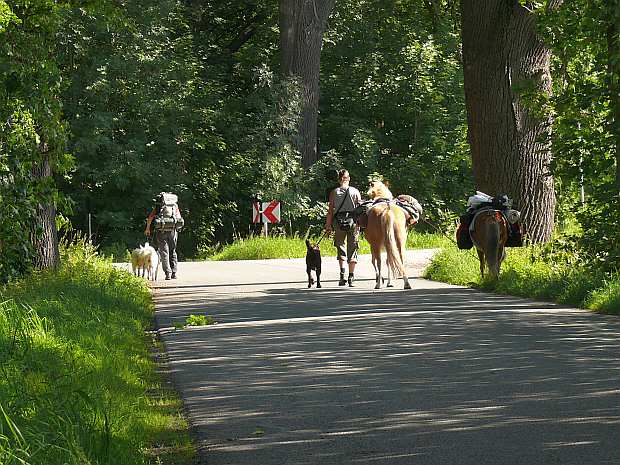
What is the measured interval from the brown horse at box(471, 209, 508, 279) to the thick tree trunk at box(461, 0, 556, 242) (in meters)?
2.50

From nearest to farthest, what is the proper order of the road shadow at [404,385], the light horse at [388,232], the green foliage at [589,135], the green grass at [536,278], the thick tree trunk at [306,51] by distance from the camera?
the road shadow at [404,385] < the green grass at [536,278] < the green foliage at [589,135] < the light horse at [388,232] < the thick tree trunk at [306,51]

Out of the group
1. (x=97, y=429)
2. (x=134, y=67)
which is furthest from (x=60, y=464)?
(x=134, y=67)

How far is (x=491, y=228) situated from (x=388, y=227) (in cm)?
159

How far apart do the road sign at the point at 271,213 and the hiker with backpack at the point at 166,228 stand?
15.6m

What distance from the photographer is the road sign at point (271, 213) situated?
145 feet

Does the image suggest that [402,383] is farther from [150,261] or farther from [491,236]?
[150,261]

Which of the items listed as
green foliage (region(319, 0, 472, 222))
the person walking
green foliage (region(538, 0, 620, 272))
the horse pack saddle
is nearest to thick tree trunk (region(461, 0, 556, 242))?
the horse pack saddle

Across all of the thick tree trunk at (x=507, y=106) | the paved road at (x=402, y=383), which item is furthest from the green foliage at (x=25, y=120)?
the thick tree trunk at (x=507, y=106)

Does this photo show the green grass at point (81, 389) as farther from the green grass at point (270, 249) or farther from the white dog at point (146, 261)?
the green grass at point (270, 249)

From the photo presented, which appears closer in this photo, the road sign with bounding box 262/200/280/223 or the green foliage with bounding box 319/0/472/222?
the road sign with bounding box 262/200/280/223

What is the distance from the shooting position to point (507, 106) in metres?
23.7

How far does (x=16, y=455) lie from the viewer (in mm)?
5895

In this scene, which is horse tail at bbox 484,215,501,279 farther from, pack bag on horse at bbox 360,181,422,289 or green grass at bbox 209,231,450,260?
green grass at bbox 209,231,450,260

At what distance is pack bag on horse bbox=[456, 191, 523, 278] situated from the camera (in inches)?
832
